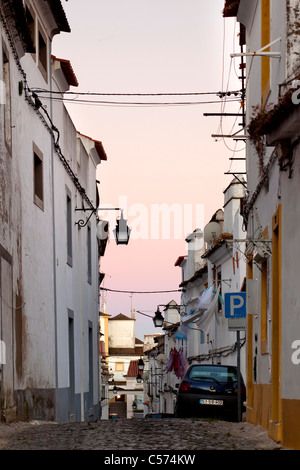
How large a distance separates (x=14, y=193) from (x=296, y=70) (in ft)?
21.4

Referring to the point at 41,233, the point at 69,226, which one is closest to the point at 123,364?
the point at 69,226

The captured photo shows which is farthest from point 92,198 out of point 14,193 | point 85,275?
point 14,193

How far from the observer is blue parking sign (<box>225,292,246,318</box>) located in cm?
1766

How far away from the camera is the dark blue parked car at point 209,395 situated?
18.3 meters

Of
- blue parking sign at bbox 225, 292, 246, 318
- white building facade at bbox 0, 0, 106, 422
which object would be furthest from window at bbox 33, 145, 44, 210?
blue parking sign at bbox 225, 292, 246, 318

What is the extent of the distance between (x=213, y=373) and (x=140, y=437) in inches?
271

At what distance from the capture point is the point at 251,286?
640 inches

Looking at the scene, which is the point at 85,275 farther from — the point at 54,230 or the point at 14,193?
the point at 14,193

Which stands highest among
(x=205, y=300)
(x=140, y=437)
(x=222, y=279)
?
(x=222, y=279)

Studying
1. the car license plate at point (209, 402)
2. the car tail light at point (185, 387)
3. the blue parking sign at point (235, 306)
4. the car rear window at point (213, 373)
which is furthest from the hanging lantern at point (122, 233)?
the car license plate at point (209, 402)

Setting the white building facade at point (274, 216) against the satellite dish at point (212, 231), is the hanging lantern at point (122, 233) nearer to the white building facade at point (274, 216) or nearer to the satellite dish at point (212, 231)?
the white building facade at point (274, 216)

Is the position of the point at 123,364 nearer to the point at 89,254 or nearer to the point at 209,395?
the point at 89,254

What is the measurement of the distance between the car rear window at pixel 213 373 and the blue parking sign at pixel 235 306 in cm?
163

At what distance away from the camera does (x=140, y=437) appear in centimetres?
1205
